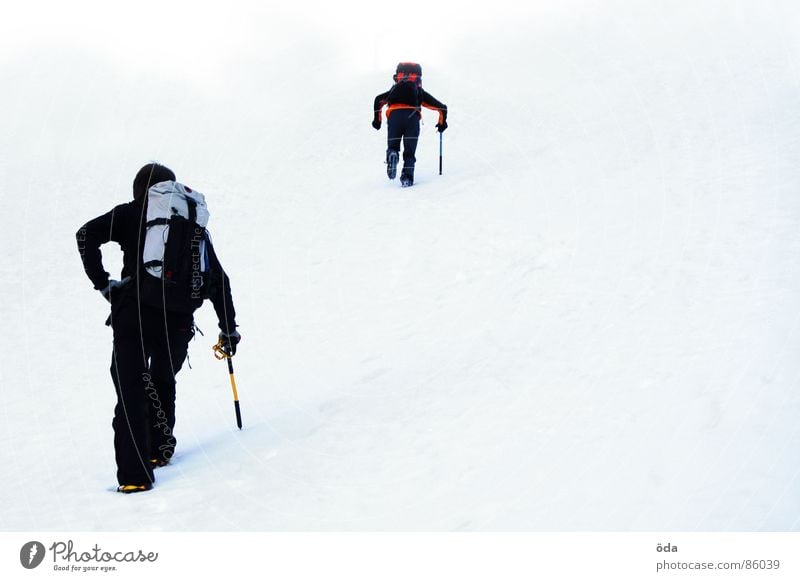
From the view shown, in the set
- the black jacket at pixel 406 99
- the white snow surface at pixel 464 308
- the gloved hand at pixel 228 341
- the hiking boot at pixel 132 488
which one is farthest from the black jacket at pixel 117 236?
the black jacket at pixel 406 99

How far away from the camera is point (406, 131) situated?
1312 centimetres

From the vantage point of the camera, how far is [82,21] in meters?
27.0

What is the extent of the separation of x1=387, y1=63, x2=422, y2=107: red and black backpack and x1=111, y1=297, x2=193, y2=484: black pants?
8.20 m

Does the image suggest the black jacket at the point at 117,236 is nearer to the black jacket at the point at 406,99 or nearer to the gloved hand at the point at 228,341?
the gloved hand at the point at 228,341

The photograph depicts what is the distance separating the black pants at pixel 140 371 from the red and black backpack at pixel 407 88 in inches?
323

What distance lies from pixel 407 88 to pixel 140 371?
870 cm

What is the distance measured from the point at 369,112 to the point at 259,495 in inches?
573

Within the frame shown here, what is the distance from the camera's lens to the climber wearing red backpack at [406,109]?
13.1m

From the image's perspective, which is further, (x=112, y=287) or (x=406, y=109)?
(x=406, y=109)

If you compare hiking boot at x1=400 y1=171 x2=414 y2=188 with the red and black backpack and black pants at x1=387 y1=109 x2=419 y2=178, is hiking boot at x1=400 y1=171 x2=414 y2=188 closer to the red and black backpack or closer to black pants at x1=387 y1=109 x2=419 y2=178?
black pants at x1=387 y1=109 x2=419 y2=178

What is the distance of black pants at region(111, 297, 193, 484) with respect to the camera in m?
5.28

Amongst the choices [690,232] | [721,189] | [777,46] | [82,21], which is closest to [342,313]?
[690,232]

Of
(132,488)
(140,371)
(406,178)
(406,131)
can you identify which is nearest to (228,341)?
(140,371)

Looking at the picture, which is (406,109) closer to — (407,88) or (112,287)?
(407,88)
